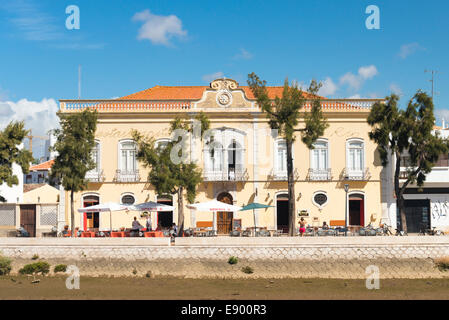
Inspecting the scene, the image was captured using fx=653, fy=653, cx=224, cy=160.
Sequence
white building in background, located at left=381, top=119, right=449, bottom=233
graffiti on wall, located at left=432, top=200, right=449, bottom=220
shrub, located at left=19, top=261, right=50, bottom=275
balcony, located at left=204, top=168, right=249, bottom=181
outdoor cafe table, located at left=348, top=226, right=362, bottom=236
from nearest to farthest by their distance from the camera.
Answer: shrub, located at left=19, top=261, right=50, bottom=275, outdoor cafe table, located at left=348, top=226, right=362, bottom=236, balcony, located at left=204, top=168, right=249, bottom=181, white building in background, located at left=381, top=119, right=449, bottom=233, graffiti on wall, located at left=432, top=200, right=449, bottom=220

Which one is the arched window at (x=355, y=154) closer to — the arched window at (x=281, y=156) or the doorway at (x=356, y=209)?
the doorway at (x=356, y=209)

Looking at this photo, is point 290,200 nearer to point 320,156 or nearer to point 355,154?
point 320,156

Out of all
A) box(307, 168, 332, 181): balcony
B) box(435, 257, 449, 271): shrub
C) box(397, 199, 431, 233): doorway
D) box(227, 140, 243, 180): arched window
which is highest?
box(227, 140, 243, 180): arched window

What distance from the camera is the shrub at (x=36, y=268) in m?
28.8

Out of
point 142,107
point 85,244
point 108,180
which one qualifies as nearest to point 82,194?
point 108,180

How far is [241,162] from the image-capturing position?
1511 inches

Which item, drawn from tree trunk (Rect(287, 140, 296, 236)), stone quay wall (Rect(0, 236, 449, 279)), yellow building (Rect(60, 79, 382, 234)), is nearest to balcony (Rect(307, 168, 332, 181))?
yellow building (Rect(60, 79, 382, 234))

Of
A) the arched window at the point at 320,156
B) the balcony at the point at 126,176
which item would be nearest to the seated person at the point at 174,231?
the balcony at the point at 126,176

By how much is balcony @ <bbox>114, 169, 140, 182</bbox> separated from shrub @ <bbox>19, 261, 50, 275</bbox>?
10.2 meters

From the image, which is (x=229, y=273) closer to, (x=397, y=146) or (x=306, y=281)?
(x=306, y=281)

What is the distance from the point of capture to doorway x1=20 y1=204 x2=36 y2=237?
3859 cm

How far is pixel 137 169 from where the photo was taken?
38.4 meters

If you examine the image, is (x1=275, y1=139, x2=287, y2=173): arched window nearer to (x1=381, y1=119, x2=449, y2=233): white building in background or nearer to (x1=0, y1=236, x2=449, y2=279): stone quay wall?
(x1=381, y1=119, x2=449, y2=233): white building in background

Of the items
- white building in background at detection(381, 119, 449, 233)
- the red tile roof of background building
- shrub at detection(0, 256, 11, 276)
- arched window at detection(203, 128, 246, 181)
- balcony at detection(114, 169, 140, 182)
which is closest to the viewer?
shrub at detection(0, 256, 11, 276)
